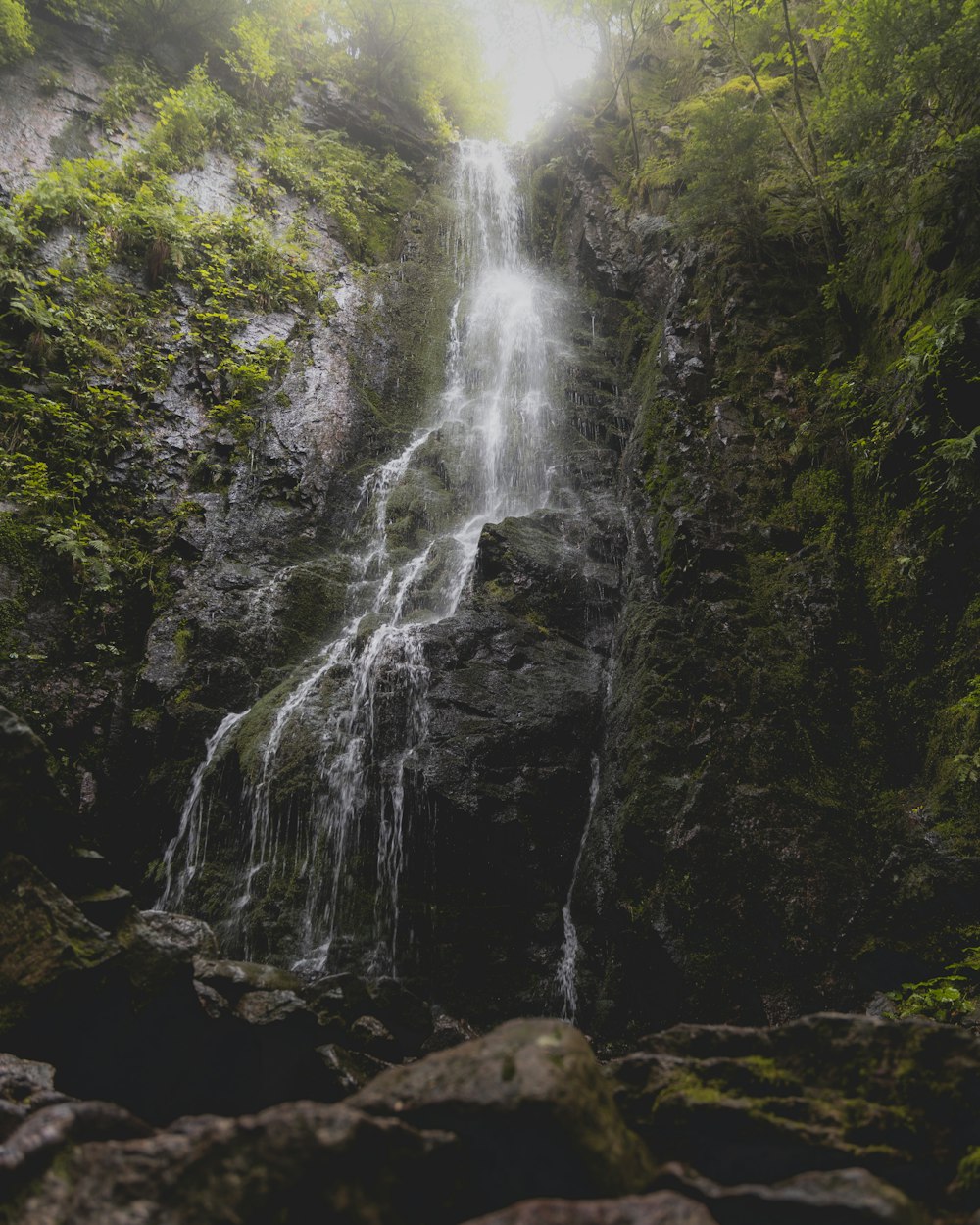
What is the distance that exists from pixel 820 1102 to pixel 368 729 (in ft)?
17.7

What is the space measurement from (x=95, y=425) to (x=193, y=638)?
4.08m

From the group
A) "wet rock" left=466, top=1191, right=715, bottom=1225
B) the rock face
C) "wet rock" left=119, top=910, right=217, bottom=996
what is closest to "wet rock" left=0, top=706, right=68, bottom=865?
"wet rock" left=119, top=910, right=217, bottom=996

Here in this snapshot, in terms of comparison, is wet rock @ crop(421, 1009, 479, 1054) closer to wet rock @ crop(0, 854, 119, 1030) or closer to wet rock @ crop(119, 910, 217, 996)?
wet rock @ crop(119, 910, 217, 996)

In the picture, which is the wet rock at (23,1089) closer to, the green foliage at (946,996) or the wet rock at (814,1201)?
the wet rock at (814,1201)

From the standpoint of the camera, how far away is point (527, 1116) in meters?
2.15

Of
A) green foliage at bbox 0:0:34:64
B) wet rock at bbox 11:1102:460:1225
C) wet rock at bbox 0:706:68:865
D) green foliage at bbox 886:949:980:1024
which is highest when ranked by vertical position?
green foliage at bbox 0:0:34:64

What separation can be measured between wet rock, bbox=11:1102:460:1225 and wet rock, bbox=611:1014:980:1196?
1006mm

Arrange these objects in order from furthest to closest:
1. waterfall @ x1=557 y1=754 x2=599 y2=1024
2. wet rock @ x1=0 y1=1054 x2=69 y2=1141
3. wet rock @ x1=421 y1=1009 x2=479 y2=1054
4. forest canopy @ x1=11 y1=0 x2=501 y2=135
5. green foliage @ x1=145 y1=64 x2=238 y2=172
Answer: forest canopy @ x1=11 y1=0 x2=501 y2=135 → green foliage @ x1=145 y1=64 x2=238 y2=172 → waterfall @ x1=557 y1=754 x2=599 y2=1024 → wet rock @ x1=421 y1=1009 x2=479 y2=1054 → wet rock @ x1=0 y1=1054 x2=69 y2=1141

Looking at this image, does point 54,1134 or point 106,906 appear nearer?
point 54,1134

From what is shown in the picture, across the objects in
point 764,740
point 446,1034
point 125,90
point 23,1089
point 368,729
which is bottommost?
point 446,1034

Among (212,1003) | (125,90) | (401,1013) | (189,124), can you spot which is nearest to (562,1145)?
(212,1003)

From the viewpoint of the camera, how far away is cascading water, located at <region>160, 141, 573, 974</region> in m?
6.58

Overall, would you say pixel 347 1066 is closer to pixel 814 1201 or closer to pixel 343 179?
pixel 814 1201

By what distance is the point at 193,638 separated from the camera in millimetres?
8719
